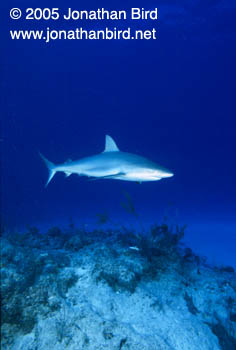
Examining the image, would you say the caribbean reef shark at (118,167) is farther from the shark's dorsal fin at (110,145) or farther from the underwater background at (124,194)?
the underwater background at (124,194)

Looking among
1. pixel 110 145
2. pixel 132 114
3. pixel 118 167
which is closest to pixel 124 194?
pixel 118 167

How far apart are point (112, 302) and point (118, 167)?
3.60 meters

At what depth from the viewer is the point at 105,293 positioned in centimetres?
337

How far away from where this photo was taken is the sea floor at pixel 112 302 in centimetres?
277

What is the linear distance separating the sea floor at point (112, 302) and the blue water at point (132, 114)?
60.3 feet

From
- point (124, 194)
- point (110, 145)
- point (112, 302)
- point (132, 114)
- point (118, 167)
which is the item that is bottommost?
point (112, 302)

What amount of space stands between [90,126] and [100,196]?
27.2 meters

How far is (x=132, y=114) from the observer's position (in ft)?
212

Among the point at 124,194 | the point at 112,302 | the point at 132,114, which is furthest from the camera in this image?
the point at 132,114

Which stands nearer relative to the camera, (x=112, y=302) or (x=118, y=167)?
(x=112, y=302)

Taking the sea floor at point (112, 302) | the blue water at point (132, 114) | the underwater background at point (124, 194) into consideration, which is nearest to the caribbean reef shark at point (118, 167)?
the underwater background at point (124, 194)

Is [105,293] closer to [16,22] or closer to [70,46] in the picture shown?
[16,22]

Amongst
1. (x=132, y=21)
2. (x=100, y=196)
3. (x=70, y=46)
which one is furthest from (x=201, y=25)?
(x=100, y=196)

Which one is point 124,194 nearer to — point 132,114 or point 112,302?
point 112,302
